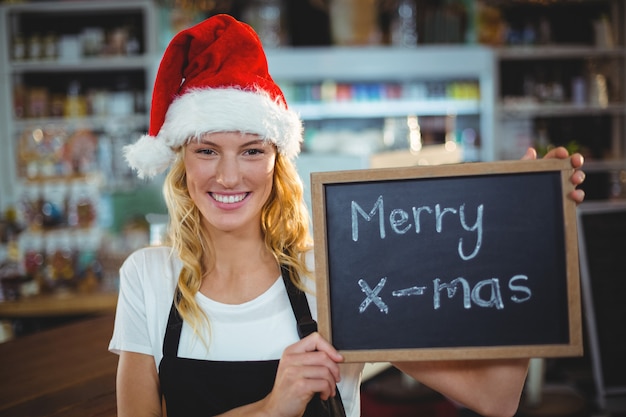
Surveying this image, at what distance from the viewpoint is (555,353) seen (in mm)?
1114

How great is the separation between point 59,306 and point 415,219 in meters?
2.65

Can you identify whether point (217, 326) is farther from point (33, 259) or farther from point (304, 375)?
point (33, 259)

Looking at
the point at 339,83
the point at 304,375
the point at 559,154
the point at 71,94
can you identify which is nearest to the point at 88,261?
the point at 71,94

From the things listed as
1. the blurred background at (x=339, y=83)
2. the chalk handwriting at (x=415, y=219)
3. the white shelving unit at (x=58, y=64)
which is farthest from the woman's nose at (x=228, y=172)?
the white shelving unit at (x=58, y=64)

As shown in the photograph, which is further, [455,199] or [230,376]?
[230,376]

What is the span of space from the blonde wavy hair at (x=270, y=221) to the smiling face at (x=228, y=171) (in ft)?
0.40

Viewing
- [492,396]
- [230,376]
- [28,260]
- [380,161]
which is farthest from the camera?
[28,260]

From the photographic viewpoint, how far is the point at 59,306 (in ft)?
11.0

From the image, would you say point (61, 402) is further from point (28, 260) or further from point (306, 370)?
point (28, 260)

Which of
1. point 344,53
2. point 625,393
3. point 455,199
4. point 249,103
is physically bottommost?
point 625,393

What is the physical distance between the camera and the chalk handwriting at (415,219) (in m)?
1.16

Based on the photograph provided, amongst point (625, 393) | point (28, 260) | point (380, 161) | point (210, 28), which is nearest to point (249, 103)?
point (210, 28)

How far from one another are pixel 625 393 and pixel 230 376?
1.59 metres

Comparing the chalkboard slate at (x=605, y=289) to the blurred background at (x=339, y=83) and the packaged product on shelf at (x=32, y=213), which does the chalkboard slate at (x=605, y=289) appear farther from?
the packaged product on shelf at (x=32, y=213)
